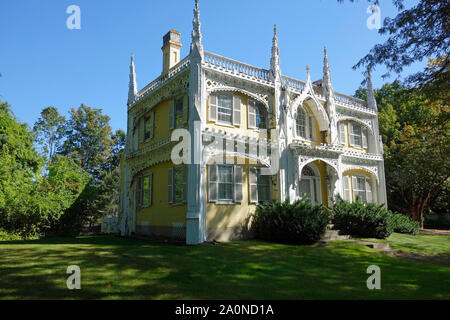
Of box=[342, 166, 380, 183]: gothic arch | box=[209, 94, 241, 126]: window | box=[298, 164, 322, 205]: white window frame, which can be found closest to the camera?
box=[209, 94, 241, 126]: window

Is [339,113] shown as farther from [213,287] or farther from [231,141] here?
[213,287]

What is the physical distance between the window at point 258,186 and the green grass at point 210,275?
4.79 m

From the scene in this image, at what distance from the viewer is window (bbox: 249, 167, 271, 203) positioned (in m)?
15.9

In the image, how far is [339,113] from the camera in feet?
69.3

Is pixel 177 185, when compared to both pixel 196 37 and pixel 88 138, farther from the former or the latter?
pixel 88 138

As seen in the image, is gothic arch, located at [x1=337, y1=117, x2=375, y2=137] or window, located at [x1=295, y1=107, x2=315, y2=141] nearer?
window, located at [x1=295, y1=107, x2=315, y2=141]

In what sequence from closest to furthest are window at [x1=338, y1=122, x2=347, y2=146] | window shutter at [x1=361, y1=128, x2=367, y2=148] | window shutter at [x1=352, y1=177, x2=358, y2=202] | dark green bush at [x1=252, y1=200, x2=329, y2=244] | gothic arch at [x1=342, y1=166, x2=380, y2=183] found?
1. dark green bush at [x1=252, y1=200, x2=329, y2=244]
2. gothic arch at [x1=342, y1=166, x2=380, y2=183]
3. window at [x1=338, y1=122, x2=347, y2=146]
4. window shutter at [x1=352, y1=177, x2=358, y2=202]
5. window shutter at [x1=361, y1=128, x2=367, y2=148]

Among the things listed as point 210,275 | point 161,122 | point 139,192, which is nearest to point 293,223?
point 210,275

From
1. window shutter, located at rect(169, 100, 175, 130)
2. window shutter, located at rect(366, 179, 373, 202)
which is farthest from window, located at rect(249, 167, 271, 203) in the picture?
window shutter, located at rect(366, 179, 373, 202)

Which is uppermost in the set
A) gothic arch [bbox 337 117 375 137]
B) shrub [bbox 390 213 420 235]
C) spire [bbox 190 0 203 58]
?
spire [bbox 190 0 203 58]

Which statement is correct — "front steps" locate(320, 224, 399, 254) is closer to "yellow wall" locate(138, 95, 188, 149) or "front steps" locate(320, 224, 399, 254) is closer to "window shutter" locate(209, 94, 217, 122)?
"window shutter" locate(209, 94, 217, 122)

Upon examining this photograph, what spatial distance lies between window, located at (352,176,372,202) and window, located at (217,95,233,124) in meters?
10.3
